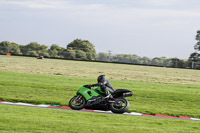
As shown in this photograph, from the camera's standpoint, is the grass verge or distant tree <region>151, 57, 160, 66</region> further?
distant tree <region>151, 57, 160, 66</region>

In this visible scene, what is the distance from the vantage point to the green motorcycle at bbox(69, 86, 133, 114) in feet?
36.4

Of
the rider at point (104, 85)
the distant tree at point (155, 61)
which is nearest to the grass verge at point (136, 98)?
the rider at point (104, 85)

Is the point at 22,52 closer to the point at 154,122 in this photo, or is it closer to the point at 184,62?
the point at 184,62

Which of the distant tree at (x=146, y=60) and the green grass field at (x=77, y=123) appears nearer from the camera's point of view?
the green grass field at (x=77, y=123)

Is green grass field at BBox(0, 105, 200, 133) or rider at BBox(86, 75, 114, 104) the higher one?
rider at BBox(86, 75, 114, 104)

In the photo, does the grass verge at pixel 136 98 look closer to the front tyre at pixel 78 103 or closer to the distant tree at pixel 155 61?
the front tyre at pixel 78 103

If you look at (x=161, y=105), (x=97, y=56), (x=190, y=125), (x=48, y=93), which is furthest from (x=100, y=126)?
(x=97, y=56)

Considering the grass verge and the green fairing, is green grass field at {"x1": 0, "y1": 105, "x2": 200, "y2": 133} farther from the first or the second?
the grass verge

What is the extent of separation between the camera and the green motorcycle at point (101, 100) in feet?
36.4

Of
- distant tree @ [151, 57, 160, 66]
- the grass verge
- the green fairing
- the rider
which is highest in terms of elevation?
distant tree @ [151, 57, 160, 66]

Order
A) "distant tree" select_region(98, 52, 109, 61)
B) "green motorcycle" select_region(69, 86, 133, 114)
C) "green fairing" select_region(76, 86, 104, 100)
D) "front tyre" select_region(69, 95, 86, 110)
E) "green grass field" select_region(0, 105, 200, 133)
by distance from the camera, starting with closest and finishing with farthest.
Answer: "green grass field" select_region(0, 105, 200, 133) → "green motorcycle" select_region(69, 86, 133, 114) → "green fairing" select_region(76, 86, 104, 100) → "front tyre" select_region(69, 95, 86, 110) → "distant tree" select_region(98, 52, 109, 61)

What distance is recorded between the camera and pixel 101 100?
11.2 meters

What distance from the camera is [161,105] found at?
48.8ft

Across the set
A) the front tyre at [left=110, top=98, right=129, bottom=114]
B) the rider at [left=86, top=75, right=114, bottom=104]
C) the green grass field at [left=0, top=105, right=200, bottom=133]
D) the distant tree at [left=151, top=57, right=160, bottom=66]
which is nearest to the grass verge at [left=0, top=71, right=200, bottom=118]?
the front tyre at [left=110, top=98, right=129, bottom=114]
